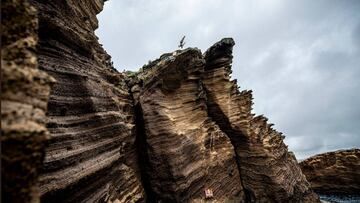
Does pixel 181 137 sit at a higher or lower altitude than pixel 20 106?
lower

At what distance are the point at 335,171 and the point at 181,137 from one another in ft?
89.6

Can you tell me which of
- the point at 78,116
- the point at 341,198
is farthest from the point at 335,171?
the point at 78,116

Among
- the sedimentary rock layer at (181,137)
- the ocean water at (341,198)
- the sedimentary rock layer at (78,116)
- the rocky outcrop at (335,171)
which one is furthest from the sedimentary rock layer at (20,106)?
the rocky outcrop at (335,171)

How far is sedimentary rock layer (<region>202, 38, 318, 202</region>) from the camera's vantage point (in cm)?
1931

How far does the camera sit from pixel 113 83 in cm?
1334

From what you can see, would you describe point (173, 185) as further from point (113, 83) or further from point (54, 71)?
point (54, 71)

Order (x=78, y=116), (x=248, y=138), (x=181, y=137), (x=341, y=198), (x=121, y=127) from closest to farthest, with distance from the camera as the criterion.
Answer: (x=78, y=116) < (x=121, y=127) < (x=181, y=137) < (x=248, y=138) < (x=341, y=198)

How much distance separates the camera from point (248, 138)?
20.1 metres

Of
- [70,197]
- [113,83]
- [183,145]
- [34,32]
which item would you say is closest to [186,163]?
[183,145]

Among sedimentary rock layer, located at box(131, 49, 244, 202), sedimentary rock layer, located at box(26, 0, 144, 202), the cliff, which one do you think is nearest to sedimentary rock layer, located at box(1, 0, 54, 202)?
the cliff

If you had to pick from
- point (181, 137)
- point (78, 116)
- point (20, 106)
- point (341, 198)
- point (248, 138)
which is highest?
point (78, 116)

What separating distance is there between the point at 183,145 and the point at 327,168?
27195 millimetres

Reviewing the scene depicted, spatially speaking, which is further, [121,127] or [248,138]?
[248,138]

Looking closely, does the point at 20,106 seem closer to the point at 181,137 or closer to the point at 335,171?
the point at 181,137
